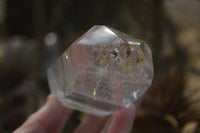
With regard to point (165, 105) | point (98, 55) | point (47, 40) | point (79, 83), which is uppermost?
point (98, 55)

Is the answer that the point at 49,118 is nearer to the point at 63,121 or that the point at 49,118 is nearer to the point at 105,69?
the point at 63,121

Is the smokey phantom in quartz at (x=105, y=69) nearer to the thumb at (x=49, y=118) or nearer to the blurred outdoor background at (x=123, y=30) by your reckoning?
the thumb at (x=49, y=118)

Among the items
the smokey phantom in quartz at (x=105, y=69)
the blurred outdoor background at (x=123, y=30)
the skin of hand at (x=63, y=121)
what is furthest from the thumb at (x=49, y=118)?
the blurred outdoor background at (x=123, y=30)

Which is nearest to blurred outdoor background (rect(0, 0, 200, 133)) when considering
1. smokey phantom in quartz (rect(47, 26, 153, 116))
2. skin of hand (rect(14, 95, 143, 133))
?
skin of hand (rect(14, 95, 143, 133))

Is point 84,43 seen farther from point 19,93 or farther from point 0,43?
point 0,43

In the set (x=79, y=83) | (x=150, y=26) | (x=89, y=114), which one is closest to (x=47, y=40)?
(x=150, y=26)

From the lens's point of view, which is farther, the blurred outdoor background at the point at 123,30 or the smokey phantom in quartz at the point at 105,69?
the blurred outdoor background at the point at 123,30
